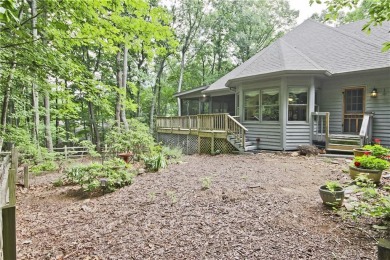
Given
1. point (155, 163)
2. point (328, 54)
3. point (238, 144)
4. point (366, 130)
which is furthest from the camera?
point (328, 54)

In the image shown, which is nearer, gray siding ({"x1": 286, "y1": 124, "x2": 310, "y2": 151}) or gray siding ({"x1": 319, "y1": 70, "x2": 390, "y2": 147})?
gray siding ({"x1": 319, "y1": 70, "x2": 390, "y2": 147})

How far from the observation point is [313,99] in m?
9.68

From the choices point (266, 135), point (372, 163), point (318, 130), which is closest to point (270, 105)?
point (266, 135)

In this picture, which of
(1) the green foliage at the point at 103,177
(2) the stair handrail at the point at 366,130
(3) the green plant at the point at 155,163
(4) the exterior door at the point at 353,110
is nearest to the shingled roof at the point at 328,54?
(4) the exterior door at the point at 353,110

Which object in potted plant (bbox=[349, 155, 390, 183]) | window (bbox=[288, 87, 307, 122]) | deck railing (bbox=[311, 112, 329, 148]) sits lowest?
potted plant (bbox=[349, 155, 390, 183])

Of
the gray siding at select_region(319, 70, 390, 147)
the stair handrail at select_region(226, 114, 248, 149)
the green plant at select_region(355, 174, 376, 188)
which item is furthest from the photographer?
the stair handrail at select_region(226, 114, 248, 149)

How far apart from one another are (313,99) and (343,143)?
213 cm

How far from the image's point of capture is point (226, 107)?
16844 mm

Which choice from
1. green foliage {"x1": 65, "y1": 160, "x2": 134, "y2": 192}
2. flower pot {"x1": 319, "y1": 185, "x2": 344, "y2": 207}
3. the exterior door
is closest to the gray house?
the exterior door

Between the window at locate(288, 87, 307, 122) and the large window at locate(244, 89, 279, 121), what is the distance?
1.75 ft

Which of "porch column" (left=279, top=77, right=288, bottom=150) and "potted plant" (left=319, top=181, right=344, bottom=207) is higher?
"porch column" (left=279, top=77, right=288, bottom=150)

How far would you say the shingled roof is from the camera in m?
9.16

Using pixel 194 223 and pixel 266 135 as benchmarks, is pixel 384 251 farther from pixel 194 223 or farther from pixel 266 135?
pixel 266 135

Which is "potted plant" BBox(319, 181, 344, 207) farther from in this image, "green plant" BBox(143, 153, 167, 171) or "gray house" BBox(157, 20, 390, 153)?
"gray house" BBox(157, 20, 390, 153)
